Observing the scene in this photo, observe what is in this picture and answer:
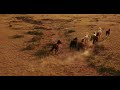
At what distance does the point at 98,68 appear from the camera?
12.0 metres

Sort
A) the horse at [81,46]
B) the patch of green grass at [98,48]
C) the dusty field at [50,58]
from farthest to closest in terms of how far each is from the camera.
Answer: the horse at [81,46], the patch of green grass at [98,48], the dusty field at [50,58]

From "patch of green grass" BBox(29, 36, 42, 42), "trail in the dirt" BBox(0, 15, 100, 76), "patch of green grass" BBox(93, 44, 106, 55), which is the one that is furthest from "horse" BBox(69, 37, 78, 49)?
"patch of green grass" BBox(29, 36, 42, 42)

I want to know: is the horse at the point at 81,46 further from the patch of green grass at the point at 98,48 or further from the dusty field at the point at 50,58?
the patch of green grass at the point at 98,48

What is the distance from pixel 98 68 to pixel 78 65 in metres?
1.15

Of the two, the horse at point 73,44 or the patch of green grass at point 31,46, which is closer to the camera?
the horse at point 73,44

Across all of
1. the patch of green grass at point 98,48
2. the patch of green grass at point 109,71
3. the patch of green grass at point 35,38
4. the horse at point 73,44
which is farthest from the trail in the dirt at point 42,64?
the patch of green grass at point 35,38

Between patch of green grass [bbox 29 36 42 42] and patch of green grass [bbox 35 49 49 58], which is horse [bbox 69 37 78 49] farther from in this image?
patch of green grass [bbox 29 36 42 42]

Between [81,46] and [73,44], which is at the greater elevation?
[73,44]

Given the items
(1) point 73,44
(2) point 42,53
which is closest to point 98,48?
(1) point 73,44

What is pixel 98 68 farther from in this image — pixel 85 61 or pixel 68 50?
pixel 68 50

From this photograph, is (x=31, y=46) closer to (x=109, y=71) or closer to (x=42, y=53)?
(x=42, y=53)
